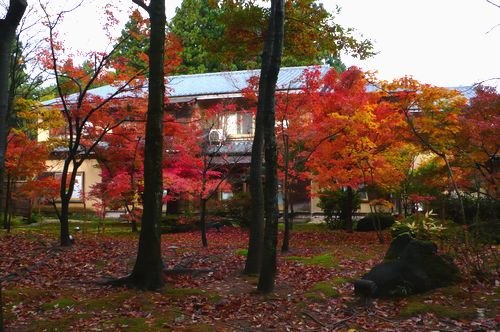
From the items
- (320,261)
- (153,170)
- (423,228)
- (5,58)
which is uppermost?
(5,58)

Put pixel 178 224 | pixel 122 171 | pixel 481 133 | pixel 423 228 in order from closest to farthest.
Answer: pixel 423 228, pixel 481 133, pixel 122 171, pixel 178 224

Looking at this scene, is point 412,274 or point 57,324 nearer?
point 57,324

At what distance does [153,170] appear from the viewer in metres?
7.81

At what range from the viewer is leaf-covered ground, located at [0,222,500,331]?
628cm

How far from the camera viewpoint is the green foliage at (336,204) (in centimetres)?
2009

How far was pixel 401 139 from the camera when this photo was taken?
1491 cm

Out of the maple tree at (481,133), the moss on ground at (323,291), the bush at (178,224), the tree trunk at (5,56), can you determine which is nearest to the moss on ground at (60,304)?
the tree trunk at (5,56)

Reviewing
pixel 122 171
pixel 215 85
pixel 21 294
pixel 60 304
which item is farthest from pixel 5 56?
pixel 215 85

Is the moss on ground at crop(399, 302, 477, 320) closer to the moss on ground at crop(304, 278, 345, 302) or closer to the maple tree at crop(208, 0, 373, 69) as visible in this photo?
the moss on ground at crop(304, 278, 345, 302)

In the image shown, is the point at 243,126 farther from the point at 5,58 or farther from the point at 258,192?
the point at 5,58

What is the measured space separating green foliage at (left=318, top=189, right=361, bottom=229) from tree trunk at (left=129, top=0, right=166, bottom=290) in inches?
505

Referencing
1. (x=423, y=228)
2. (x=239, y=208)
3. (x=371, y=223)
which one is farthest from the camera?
(x=239, y=208)

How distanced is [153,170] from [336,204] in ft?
44.8

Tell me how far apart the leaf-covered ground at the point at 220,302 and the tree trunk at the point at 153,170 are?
37 cm
